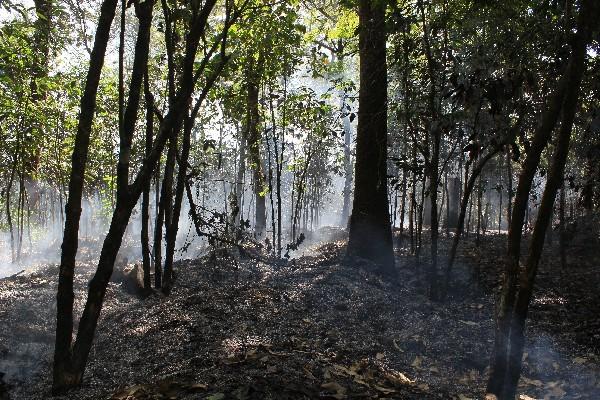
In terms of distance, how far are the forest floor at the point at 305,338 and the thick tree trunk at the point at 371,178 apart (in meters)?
0.45

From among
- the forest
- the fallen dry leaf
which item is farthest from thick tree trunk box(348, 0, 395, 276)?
the fallen dry leaf

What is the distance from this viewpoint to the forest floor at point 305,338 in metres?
3.90

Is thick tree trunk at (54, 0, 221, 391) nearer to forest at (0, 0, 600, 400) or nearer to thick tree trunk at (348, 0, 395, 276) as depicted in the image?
forest at (0, 0, 600, 400)

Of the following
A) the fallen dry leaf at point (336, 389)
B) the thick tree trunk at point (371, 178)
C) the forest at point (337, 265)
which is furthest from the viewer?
the thick tree trunk at point (371, 178)

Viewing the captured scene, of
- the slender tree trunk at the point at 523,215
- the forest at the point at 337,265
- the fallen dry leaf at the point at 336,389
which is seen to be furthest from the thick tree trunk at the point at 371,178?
the fallen dry leaf at the point at 336,389

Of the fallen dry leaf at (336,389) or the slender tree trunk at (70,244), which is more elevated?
the slender tree trunk at (70,244)

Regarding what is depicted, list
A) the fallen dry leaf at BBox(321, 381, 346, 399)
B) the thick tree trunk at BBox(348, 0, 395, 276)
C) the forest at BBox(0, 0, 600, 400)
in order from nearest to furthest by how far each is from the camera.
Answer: the fallen dry leaf at BBox(321, 381, 346, 399)
the forest at BBox(0, 0, 600, 400)
the thick tree trunk at BBox(348, 0, 395, 276)

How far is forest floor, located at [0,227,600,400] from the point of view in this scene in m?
3.90

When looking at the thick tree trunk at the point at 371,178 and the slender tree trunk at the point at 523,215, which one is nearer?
the slender tree trunk at the point at 523,215

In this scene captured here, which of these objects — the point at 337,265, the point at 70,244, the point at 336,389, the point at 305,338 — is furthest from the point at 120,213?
the point at 337,265

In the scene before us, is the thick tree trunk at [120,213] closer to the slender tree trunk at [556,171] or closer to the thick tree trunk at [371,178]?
the slender tree trunk at [556,171]

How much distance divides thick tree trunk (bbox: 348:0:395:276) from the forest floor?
45 centimetres

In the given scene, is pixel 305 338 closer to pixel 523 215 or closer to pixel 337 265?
pixel 523 215

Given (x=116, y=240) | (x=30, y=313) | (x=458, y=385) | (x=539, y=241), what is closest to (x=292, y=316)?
(x=458, y=385)
